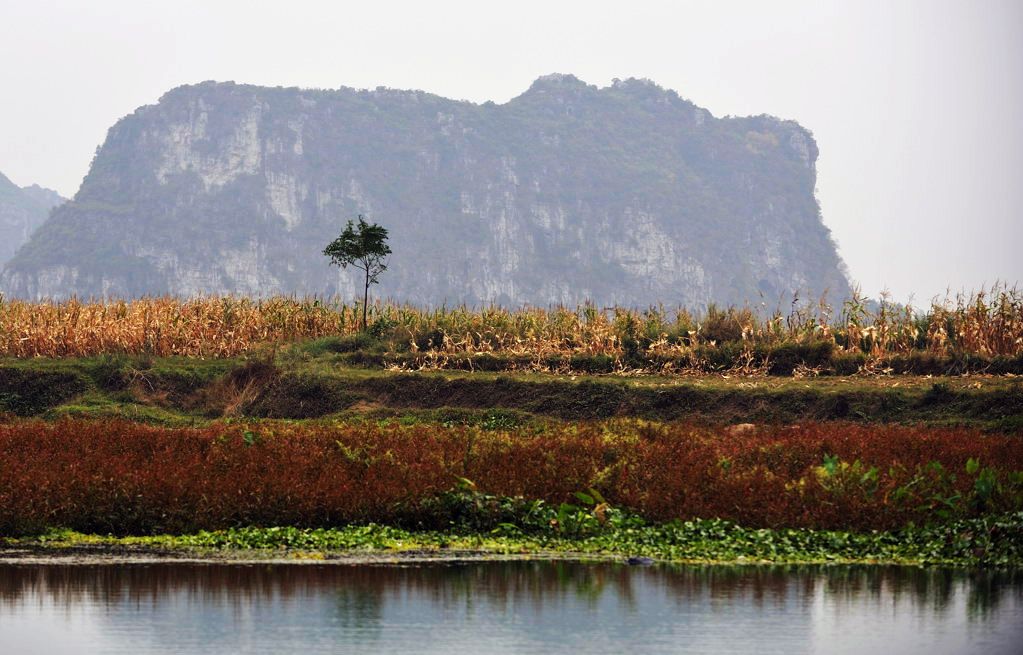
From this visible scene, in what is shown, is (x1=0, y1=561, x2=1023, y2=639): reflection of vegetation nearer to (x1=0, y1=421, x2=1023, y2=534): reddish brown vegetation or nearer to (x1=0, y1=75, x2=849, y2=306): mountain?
(x1=0, y1=421, x2=1023, y2=534): reddish brown vegetation

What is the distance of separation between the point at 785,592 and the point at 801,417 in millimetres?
14831

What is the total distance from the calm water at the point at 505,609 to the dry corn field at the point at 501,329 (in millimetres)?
18908

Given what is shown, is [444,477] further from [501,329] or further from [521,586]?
[501,329]

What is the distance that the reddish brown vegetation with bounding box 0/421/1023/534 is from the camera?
16.6 metres

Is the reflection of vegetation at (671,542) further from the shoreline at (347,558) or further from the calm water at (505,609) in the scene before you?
the calm water at (505,609)

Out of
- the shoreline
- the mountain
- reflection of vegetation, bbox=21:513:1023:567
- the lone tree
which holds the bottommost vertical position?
the shoreline

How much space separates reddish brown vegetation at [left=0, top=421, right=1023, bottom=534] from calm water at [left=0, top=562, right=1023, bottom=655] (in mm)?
1784

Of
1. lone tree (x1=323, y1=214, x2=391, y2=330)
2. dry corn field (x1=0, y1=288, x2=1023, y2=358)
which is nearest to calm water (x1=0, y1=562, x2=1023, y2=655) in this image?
dry corn field (x1=0, y1=288, x2=1023, y2=358)

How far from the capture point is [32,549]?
15.7 metres

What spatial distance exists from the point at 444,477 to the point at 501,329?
19105mm

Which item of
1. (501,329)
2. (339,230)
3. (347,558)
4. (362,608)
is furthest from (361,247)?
(339,230)

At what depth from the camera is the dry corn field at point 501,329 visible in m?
33.4

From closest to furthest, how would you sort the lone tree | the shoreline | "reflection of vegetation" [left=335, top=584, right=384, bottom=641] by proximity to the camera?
1. "reflection of vegetation" [left=335, top=584, right=384, bottom=641]
2. the shoreline
3. the lone tree

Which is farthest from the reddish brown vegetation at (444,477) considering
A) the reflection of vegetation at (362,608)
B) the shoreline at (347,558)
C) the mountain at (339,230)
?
the mountain at (339,230)
